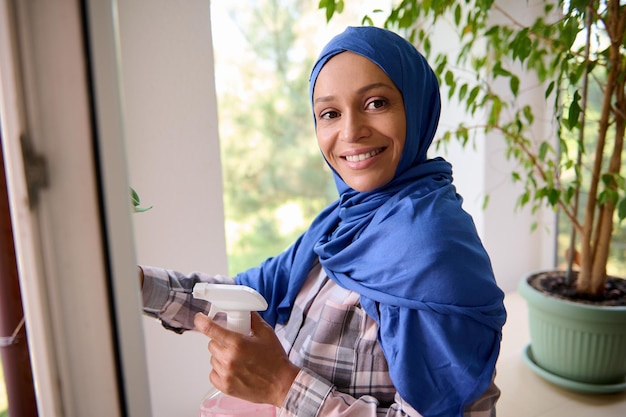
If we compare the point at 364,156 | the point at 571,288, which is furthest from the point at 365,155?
the point at 571,288

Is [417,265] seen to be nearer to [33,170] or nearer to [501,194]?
[33,170]

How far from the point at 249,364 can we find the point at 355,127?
0.40 meters

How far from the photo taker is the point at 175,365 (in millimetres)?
1120

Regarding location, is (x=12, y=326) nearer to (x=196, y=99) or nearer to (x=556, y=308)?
(x=196, y=99)

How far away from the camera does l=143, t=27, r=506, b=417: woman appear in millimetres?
603

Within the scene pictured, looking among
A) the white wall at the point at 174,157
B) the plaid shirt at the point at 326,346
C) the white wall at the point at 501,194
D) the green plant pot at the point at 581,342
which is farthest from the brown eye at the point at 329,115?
the white wall at the point at 501,194

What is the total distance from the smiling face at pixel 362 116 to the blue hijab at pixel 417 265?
2 cm

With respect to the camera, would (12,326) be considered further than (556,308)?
No

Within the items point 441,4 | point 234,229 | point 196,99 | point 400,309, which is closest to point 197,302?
point 400,309

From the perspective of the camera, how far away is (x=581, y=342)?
1168 millimetres

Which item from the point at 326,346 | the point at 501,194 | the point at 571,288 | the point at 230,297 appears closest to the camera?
the point at 230,297

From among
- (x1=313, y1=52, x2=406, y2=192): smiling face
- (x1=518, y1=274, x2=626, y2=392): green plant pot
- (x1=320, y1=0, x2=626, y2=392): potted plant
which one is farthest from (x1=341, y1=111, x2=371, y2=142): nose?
(x1=518, y1=274, x2=626, y2=392): green plant pot

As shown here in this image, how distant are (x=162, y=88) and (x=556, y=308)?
1165mm

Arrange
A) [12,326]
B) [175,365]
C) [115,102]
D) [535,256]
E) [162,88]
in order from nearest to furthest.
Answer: [115,102] → [12,326] → [162,88] → [175,365] → [535,256]
